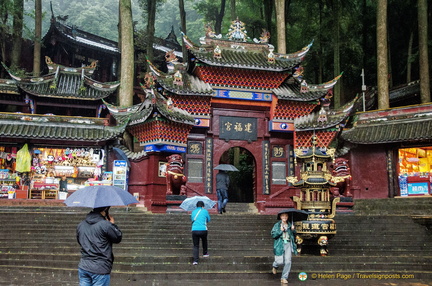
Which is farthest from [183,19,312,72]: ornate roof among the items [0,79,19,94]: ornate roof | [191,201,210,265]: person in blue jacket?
[0,79,19,94]: ornate roof

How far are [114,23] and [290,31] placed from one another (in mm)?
30970

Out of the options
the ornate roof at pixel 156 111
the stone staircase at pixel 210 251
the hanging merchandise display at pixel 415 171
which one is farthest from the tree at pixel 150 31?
the hanging merchandise display at pixel 415 171

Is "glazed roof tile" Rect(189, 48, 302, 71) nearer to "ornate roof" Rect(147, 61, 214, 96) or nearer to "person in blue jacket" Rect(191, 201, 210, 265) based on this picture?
"ornate roof" Rect(147, 61, 214, 96)

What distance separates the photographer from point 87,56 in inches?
1281

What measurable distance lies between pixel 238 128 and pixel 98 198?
12630 millimetres

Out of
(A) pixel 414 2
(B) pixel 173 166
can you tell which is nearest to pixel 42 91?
(B) pixel 173 166

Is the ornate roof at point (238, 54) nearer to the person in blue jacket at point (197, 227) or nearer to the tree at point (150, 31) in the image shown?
the tree at point (150, 31)

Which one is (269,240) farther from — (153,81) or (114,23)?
(114,23)

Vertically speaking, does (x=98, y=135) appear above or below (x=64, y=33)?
below

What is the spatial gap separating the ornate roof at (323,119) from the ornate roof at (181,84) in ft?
12.9

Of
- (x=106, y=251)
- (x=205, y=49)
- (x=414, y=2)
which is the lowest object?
(x=106, y=251)

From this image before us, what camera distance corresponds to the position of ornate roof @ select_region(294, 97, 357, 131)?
1692cm

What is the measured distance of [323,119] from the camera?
17141mm

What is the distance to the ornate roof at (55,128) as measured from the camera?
1798 centimetres
